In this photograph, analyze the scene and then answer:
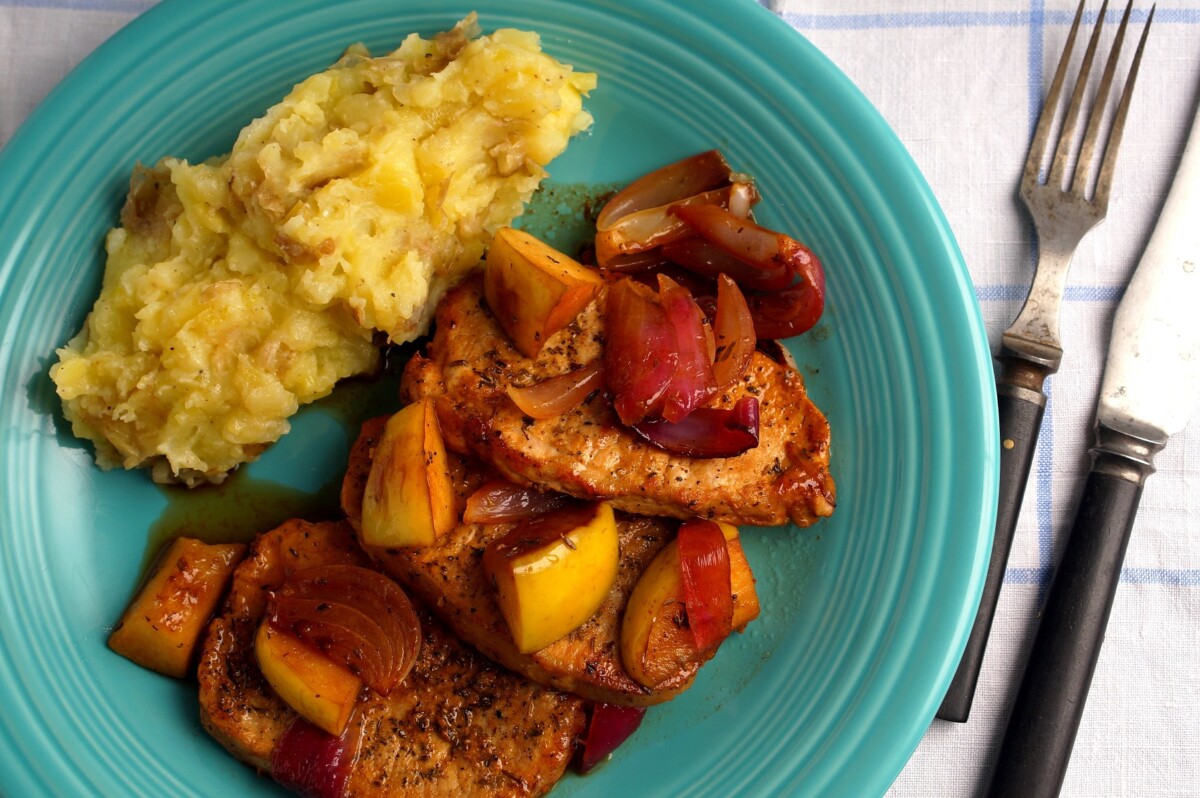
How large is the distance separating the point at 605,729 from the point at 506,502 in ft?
3.23

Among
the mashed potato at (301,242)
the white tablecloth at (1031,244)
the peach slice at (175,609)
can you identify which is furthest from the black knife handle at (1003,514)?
the peach slice at (175,609)

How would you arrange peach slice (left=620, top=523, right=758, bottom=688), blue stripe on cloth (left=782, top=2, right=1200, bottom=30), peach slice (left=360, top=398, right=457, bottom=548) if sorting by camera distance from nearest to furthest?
peach slice (left=360, top=398, right=457, bottom=548), peach slice (left=620, top=523, right=758, bottom=688), blue stripe on cloth (left=782, top=2, right=1200, bottom=30)

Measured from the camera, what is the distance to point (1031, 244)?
4148mm

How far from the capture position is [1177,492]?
13.5 feet

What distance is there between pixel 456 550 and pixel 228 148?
2.01 m

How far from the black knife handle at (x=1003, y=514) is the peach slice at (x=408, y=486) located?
87.7 inches

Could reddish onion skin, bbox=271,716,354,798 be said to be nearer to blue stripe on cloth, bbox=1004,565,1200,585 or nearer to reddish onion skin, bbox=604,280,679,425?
reddish onion skin, bbox=604,280,679,425

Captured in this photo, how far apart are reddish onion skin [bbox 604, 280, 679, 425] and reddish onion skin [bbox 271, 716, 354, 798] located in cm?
163

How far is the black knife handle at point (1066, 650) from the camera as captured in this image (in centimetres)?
379

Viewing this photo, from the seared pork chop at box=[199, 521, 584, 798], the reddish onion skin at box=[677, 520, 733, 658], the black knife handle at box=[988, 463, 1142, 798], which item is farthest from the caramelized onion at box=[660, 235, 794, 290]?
the seared pork chop at box=[199, 521, 584, 798]

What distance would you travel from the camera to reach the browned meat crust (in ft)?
11.1

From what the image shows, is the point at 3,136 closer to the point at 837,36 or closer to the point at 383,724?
the point at 383,724

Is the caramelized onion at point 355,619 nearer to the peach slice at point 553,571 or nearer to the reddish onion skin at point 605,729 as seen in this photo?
the peach slice at point 553,571

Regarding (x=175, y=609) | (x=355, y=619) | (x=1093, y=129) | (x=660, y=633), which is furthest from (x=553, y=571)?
(x=1093, y=129)
